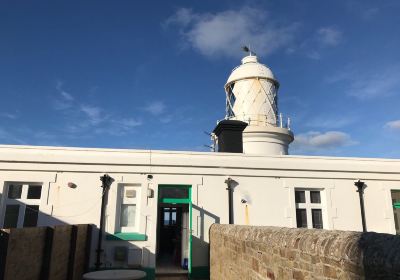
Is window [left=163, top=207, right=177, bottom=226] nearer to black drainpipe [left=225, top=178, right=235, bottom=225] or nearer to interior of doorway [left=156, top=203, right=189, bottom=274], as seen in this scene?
interior of doorway [left=156, top=203, right=189, bottom=274]

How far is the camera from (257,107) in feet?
55.5

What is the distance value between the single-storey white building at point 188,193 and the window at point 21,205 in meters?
0.03

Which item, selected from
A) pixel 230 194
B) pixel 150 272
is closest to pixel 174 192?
pixel 230 194

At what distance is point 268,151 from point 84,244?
9799mm

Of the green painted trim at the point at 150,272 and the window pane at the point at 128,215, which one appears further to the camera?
the window pane at the point at 128,215

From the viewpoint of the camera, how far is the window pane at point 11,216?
9.44 m

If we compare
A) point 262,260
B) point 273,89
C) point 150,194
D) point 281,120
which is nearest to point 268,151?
point 281,120

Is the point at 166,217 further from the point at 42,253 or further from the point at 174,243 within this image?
the point at 42,253

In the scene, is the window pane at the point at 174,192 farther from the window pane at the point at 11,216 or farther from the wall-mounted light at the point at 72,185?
the window pane at the point at 11,216

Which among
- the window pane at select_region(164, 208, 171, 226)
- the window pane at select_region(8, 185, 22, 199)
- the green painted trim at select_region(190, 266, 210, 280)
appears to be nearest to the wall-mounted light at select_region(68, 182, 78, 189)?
the window pane at select_region(8, 185, 22, 199)

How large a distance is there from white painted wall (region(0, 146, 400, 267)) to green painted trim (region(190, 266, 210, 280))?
196 mm

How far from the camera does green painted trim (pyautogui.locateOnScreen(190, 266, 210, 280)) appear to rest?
383 inches

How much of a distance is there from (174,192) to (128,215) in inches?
62.3

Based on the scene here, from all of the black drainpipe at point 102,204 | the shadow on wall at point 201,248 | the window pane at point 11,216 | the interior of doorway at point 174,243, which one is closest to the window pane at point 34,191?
the window pane at point 11,216
